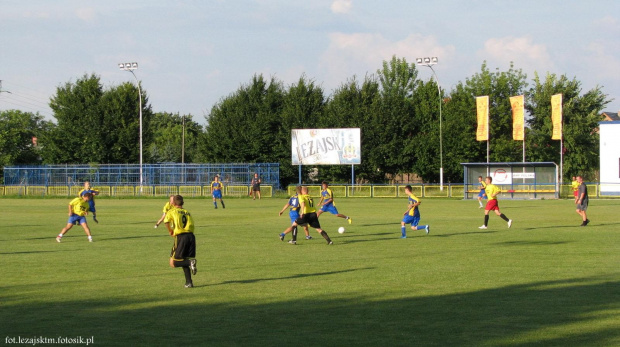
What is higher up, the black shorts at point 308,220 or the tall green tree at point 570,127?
the tall green tree at point 570,127

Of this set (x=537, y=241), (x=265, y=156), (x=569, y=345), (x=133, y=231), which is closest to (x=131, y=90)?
(x=265, y=156)

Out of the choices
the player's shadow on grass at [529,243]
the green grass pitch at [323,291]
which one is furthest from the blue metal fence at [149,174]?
the player's shadow on grass at [529,243]

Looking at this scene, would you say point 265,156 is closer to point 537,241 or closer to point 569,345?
point 537,241

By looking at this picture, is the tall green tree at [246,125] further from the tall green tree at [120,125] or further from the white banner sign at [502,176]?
the white banner sign at [502,176]

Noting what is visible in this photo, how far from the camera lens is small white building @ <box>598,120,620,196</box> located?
55.3 m

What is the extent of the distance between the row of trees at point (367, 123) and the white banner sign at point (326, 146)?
653 cm

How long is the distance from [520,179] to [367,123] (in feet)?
60.9

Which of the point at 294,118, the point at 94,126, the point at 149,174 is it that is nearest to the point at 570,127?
the point at 294,118

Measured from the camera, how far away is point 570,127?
216 feet

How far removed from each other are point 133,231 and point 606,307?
59.2 ft

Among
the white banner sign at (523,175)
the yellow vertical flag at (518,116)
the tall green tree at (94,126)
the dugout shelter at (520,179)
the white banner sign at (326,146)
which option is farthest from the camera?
the tall green tree at (94,126)

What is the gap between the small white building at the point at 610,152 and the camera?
55.3m

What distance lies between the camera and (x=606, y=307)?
1018 centimetres

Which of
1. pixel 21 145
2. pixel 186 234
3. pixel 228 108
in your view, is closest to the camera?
pixel 186 234
